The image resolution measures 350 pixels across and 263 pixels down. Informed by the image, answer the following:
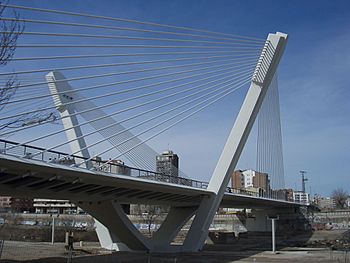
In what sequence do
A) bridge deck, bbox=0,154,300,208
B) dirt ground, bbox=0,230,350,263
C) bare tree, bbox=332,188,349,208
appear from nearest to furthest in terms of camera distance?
1. bridge deck, bbox=0,154,300,208
2. dirt ground, bbox=0,230,350,263
3. bare tree, bbox=332,188,349,208

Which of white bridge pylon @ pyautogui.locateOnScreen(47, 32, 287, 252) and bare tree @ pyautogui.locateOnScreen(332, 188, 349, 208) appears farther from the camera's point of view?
bare tree @ pyautogui.locateOnScreen(332, 188, 349, 208)

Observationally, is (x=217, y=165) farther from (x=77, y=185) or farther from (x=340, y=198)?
(x=340, y=198)

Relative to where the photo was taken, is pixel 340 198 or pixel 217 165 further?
pixel 340 198

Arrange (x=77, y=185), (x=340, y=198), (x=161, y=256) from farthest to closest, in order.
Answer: (x=340, y=198), (x=161, y=256), (x=77, y=185)

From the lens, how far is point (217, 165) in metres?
36.0

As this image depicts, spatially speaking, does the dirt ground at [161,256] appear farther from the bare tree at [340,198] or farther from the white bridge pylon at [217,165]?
the bare tree at [340,198]

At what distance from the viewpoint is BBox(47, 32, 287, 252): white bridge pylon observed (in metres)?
32.2

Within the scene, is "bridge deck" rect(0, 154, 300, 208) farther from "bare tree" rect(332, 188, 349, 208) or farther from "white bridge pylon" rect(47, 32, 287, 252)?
"bare tree" rect(332, 188, 349, 208)

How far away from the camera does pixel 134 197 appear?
34.8 m

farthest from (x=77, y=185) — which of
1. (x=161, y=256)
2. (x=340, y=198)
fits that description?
(x=340, y=198)

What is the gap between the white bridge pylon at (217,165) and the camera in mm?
32250

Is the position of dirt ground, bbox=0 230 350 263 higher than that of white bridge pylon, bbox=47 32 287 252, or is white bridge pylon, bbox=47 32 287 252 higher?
white bridge pylon, bbox=47 32 287 252

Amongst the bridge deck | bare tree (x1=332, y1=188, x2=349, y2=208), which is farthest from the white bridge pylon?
bare tree (x1=332, y1=188, x2=349, y2=208)

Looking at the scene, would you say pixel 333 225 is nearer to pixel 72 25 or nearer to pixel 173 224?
pixel 173 224
